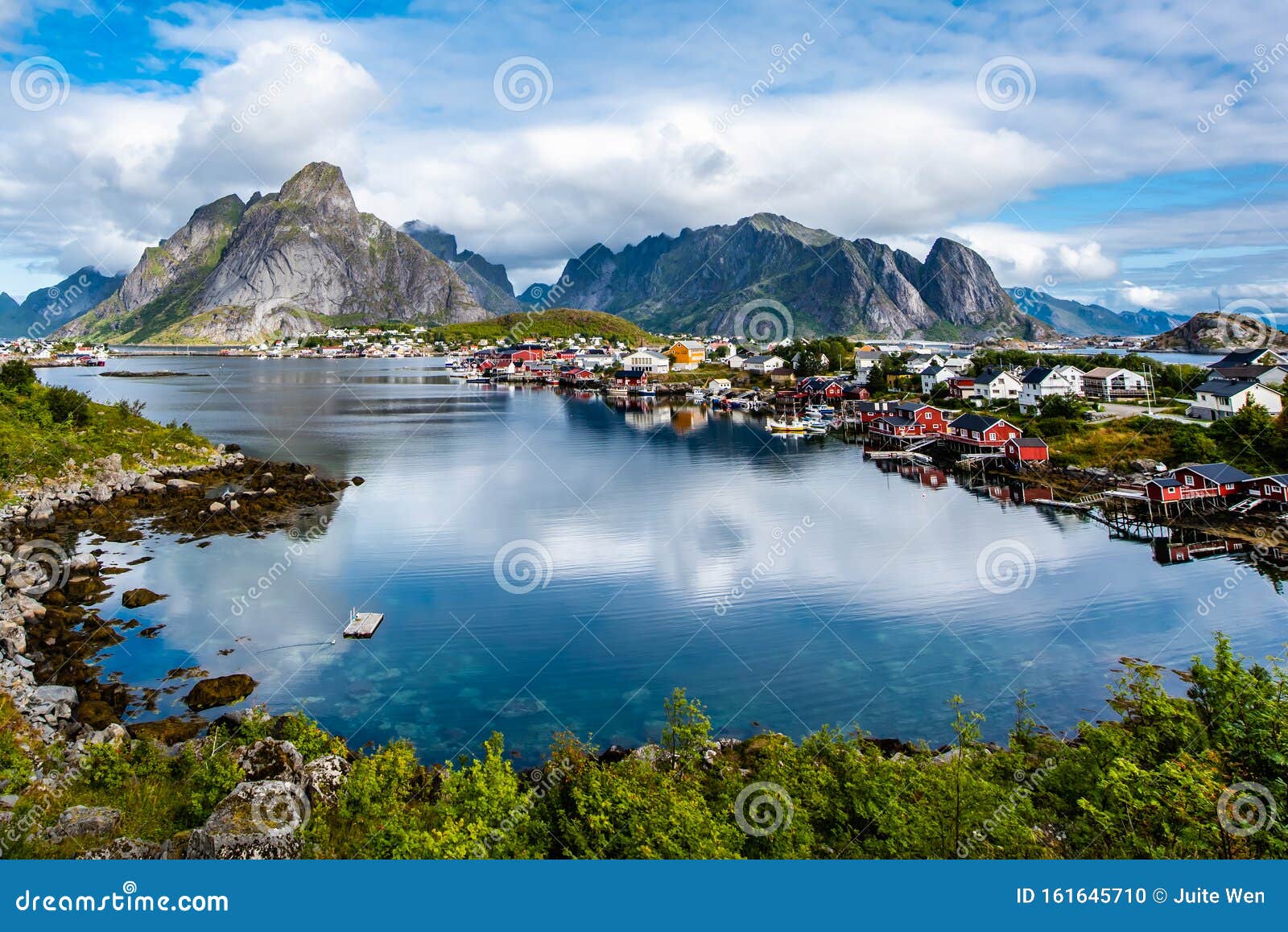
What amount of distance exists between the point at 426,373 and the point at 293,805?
82.3 meters

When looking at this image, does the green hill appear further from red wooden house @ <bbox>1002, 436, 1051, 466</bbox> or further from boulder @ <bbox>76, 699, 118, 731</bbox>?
boulder @ <bbox>76, 699, 118, 731</bbox>

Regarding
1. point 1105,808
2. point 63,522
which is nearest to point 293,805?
point 1105,808

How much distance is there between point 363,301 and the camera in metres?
172

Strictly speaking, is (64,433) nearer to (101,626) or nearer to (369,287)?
(101,626)

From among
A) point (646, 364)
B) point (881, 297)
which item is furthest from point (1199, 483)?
point (881, 297)

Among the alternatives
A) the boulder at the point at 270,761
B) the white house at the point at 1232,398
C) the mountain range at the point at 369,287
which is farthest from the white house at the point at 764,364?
the mountain range at the point at 369,287

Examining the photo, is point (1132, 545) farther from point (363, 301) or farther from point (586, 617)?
point (363, 301)

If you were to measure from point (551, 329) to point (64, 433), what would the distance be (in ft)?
274

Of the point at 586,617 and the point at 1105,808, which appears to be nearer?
the point at 1105,808

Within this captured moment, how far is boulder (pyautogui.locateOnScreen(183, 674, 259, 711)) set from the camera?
10789 millimetres

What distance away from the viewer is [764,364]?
6481 centimetres

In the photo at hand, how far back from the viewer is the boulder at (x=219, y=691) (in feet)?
35.4

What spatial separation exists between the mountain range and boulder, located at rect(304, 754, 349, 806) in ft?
494

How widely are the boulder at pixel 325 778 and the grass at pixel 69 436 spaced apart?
19.6 meters
